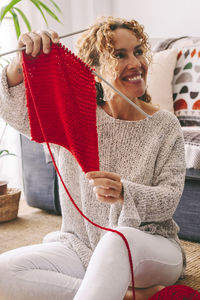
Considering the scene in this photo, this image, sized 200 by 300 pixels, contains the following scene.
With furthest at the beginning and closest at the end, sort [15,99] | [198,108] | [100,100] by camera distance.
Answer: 1. [198,108]
2. [100,100]
3. [15,99]

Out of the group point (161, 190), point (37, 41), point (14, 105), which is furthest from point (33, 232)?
point (37, 41)

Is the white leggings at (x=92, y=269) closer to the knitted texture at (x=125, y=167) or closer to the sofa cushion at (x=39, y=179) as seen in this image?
the knitted texture at (x=125, y=167)

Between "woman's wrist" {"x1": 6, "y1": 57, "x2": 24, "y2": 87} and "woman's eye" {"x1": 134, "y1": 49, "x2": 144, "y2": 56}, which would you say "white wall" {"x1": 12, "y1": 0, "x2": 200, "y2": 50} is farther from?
"woman's wrist" {"x1": 6, "y1": 57, "x2": 24, "y2": 87}

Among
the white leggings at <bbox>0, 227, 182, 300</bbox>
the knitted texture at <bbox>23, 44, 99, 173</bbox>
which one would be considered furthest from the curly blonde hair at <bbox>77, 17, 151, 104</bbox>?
the white leggings at <bbox>0, 227, 182, 300</bbox>

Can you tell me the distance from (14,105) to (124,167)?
361 mm

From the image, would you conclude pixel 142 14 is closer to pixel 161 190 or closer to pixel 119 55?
pixel 119 55

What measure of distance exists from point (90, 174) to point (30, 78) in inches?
11.9

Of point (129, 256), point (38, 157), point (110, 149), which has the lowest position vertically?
point (38, 157)

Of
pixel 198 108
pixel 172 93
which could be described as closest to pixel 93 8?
pixel 172 93

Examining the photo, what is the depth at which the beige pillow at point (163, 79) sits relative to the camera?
7.36ft

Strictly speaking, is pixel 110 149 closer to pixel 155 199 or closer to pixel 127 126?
pixel 127 126

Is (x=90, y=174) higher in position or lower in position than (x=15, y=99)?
lower

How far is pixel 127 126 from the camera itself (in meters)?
1.25

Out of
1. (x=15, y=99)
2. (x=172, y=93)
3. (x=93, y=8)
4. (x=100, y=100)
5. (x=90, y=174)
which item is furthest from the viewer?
(x=93, y=8)
